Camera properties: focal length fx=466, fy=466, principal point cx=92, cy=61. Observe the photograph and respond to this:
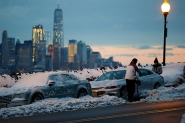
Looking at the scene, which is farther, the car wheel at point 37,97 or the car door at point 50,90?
the car door at point 50,90

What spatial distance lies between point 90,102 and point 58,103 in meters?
1.18

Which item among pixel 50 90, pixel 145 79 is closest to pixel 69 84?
pixel 50 90

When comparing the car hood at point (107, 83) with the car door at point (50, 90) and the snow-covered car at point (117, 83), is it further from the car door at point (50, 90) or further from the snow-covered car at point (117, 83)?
the car door at point (50, 90)

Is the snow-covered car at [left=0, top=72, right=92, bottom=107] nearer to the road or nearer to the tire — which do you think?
the tire

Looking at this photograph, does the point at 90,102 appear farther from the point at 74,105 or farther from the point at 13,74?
the point at 13,74

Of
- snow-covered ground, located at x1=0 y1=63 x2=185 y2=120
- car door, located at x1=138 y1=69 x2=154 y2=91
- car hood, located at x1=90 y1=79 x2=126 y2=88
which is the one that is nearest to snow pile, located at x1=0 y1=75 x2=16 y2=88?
car hood, located at x1=90 y1=79 x2=126 y2=88

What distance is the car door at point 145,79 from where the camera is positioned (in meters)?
21.7

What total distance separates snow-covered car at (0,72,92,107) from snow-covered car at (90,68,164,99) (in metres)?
0.54

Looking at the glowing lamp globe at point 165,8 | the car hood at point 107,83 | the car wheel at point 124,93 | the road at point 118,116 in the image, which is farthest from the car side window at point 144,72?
the road at point 118,116

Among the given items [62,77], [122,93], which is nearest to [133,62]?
[122,93]

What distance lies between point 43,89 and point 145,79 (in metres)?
5.54

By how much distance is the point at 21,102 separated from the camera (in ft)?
58.3

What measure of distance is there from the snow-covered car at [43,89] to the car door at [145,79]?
271cm

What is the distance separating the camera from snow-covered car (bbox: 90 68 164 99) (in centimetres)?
2017
